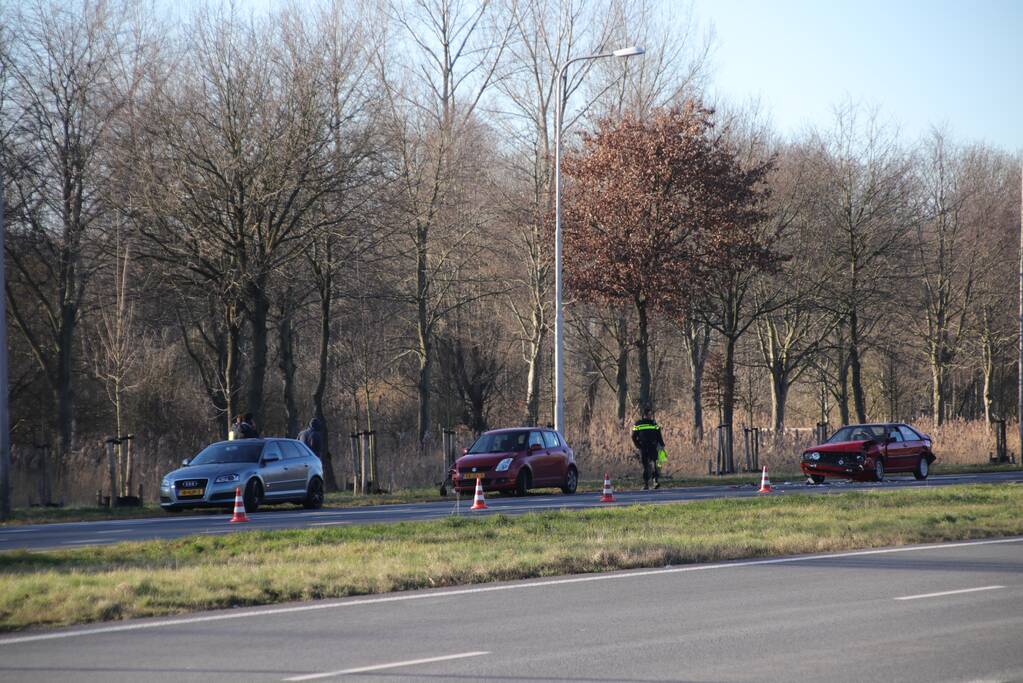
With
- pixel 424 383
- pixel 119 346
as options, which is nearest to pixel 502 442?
pixel 119 346

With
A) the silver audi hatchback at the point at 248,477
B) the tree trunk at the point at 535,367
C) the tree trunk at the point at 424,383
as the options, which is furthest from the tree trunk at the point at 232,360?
the tree trunk at the point at 535,367

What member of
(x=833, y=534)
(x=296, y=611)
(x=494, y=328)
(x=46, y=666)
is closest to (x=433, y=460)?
(x=494, y=328)

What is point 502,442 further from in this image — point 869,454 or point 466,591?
point 466,591

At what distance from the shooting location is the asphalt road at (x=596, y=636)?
27.1 ft

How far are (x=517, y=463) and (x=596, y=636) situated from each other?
61.5 ft

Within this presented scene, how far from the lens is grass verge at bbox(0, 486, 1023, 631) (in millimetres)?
11711

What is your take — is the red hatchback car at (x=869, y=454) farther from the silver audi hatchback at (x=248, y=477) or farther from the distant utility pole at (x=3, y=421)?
the distant utility pole at (x=3, y=421)

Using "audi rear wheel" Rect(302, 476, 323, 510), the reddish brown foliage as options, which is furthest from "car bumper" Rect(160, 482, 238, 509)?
the reddish brown foliage

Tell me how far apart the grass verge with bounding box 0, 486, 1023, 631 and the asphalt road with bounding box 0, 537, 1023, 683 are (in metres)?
0.66

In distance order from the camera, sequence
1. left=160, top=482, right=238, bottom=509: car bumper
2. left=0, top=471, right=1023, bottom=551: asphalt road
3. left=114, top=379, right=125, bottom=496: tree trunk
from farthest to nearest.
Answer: left=114, top=379, right=125, bottom=496: tree trunk → left=160, top=482, right=238, bottom=509: car bumper → left=0, top=471, right=1023, bottom=551: asphalt road

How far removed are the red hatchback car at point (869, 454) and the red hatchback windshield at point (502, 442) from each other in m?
8.86

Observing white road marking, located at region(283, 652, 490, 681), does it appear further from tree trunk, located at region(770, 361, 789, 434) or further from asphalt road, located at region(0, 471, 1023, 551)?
tree trunk, located at region(770, 361, 789, 434)

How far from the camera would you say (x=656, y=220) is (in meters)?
36.5

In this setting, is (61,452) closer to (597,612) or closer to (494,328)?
(494,328)
